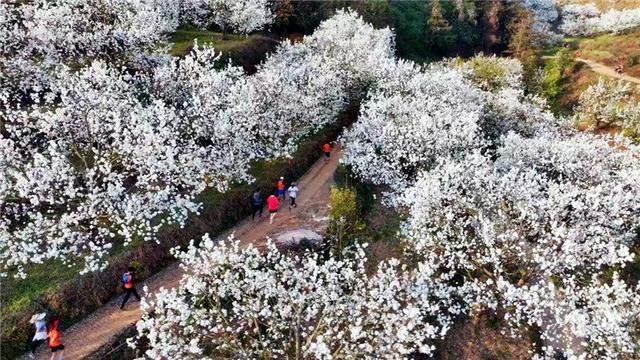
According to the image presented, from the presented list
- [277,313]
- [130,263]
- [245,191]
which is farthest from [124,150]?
[277,313]

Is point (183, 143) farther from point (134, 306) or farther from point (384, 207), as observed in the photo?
point (384, 207)

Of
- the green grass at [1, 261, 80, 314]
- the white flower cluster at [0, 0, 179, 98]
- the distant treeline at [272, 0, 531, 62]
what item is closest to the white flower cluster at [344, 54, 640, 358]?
the green grass at [1, 261, 80, 314]

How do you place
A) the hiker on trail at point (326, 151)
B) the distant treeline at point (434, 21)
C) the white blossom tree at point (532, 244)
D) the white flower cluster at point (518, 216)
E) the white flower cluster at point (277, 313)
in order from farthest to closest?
the distant treeline at point (434, 21)
the hiker on trail at point (326, 151)
the white flower cluster at point (518, 216)
the white blossom tree at point (532, 244)
the white flower cluster at point (277, 313)

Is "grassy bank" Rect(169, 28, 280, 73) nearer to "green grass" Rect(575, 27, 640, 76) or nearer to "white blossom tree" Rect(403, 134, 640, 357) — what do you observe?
"white blossom tree" Rect(403, 134, 640, 357)

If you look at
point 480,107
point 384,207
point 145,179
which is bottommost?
point 384,207

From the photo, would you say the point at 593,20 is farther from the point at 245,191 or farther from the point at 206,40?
the point at 245,191

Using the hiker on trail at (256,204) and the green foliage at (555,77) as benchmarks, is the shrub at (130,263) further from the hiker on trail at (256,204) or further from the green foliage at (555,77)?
the green foliage at (555,77)

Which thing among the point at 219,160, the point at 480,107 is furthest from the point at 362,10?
the point at 219,160

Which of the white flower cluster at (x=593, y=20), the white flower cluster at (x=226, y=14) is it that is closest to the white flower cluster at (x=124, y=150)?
the white flower cluster at (x=226, y=14)
